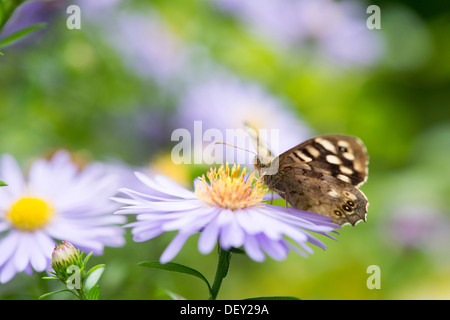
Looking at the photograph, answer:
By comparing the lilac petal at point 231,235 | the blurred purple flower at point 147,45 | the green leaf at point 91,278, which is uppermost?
the blurred purple flower at point 147,45

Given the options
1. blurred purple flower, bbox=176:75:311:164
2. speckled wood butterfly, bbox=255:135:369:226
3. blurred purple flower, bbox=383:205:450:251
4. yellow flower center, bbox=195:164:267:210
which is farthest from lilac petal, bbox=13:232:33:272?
blurred purple flower, bbox=383:205:450:251

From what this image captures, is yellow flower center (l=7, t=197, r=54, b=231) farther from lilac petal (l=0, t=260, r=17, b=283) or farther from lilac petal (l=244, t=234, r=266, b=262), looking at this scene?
lilac petal (l=244, t=234, r=266, b=262)

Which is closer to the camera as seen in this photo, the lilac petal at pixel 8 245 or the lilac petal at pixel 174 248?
the lilac petal at pixel 174 248

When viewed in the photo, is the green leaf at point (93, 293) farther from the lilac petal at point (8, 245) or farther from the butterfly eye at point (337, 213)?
the butterfly eye at point (337, 213)

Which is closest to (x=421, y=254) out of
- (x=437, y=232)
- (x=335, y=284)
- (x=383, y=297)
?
(x=437, y=232)

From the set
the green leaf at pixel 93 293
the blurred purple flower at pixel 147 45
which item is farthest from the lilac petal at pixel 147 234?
the blurred purple flower at pixel 147 45
